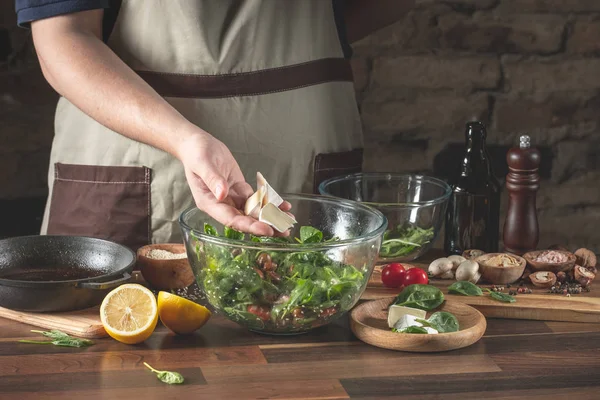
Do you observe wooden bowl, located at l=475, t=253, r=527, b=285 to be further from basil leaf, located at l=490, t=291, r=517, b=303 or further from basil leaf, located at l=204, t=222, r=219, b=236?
basil leaf, located at l=204, t=222, r=219, b=236

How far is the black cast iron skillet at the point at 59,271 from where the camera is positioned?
55.1 inches

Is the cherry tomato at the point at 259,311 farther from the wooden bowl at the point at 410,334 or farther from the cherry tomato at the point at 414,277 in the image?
the cherry tomato at the point at 414,277

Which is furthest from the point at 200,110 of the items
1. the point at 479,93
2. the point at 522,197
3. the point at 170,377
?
the point at 479,93

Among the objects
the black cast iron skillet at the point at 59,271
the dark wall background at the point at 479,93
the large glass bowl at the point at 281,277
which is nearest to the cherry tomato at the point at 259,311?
the large glass bowl at the point at 281,277

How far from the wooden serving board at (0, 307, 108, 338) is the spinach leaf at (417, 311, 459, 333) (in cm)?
50

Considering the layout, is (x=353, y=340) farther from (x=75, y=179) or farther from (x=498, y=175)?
(x=498, y=175)

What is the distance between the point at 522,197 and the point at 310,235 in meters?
0.53

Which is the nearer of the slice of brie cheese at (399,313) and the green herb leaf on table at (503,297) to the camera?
the slice of brie cheese at (399,313)

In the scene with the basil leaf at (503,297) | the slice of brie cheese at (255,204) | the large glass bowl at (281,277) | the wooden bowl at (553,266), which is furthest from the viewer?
the wooden bowl at (553,266)

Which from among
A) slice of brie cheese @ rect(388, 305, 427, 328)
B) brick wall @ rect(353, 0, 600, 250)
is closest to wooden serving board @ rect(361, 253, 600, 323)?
slice of brie cheese @ rect(388, 305, 427, 328)

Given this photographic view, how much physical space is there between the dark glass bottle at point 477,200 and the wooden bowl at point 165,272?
62 cm

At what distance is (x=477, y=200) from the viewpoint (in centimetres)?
187

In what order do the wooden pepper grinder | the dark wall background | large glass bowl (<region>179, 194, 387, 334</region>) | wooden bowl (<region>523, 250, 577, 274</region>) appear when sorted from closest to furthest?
large glass bowl (<region>179, 194, 387, 334</region>) < wooden bowl (<region>523, 250, 577, 274</region>) < the wooden pepper grinder < the dark wall background

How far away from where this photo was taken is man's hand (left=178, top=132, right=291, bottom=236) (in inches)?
55.3
